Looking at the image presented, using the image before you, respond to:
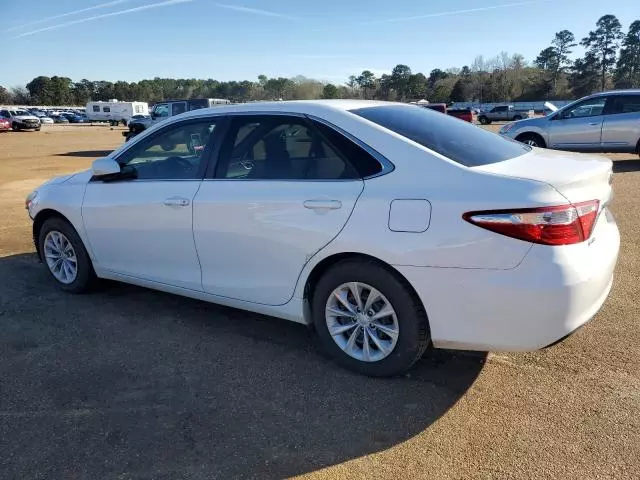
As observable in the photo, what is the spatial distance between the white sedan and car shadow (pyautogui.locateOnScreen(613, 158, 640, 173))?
1015cm

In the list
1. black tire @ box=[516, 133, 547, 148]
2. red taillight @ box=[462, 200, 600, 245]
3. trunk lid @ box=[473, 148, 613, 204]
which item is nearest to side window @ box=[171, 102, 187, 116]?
black tire @ box=[516, 133, 547, 148]

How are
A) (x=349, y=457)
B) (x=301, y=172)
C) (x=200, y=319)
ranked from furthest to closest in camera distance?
(x=200, y=319) → (x=301, y=172) → (x=349, y=457)

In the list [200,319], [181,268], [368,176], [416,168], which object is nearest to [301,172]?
[368,176]

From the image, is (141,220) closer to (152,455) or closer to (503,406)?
(152,455)

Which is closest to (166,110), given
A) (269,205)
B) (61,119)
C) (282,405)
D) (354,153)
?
(269,205)

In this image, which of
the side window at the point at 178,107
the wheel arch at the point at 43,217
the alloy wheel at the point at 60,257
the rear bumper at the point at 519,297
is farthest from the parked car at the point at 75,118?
the rear bumper at the point at 519,297

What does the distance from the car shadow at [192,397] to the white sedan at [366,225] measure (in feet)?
1.02

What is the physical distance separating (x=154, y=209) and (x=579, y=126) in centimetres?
1236

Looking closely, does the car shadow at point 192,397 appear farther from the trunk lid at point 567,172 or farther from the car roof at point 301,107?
the car roof at point 301,107

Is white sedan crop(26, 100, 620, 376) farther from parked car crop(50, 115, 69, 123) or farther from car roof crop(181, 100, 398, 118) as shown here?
parked car crop(50, 115, 69, 123)

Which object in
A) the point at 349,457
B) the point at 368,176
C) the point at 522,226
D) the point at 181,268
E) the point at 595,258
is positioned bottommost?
the point at 349,457

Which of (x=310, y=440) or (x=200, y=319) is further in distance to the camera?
(x=200, y=319)

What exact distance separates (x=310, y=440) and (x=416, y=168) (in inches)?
63.2

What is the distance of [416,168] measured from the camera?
3070 mm
